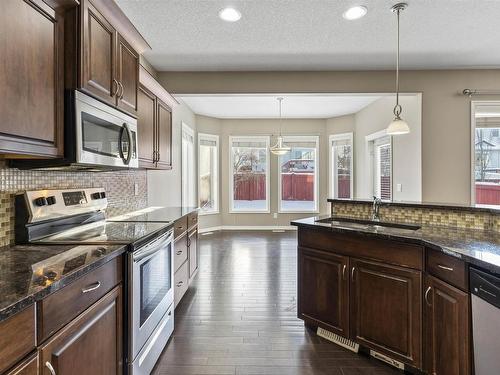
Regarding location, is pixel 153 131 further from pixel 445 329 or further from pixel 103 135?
pixel 445 329

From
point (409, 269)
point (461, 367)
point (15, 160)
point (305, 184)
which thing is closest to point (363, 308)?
point (409, 269)

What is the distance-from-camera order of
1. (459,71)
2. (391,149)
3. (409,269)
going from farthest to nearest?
(391,149)
(459,71)
(409,269)

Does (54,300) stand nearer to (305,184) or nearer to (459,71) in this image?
(459,71)

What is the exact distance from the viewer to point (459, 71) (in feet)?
12.8

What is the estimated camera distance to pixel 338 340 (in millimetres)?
2342

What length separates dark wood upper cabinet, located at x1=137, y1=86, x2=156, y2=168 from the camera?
273cm

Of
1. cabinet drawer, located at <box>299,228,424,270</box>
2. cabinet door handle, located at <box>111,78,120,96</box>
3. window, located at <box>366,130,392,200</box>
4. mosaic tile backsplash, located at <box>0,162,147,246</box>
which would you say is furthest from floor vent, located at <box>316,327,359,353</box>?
window, located at <box>366,130,392,200</box>

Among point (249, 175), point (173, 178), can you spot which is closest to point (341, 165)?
point (249, 175)

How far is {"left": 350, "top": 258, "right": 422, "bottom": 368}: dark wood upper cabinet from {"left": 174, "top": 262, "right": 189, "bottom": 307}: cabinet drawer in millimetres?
1513

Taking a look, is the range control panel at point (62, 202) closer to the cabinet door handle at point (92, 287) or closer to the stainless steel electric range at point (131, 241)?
the stainless steel electric range at point (131, 241)

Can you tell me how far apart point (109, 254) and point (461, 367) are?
73.9 inches

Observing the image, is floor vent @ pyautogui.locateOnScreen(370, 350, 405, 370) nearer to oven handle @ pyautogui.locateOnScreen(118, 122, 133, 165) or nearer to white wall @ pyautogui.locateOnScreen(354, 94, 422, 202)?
oven handle @ pyautogui.locateOnScreen(118, 122, 133, 165)

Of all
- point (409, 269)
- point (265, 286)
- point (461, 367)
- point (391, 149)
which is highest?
point (391, 149)

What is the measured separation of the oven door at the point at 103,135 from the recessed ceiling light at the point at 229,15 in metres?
1.19
